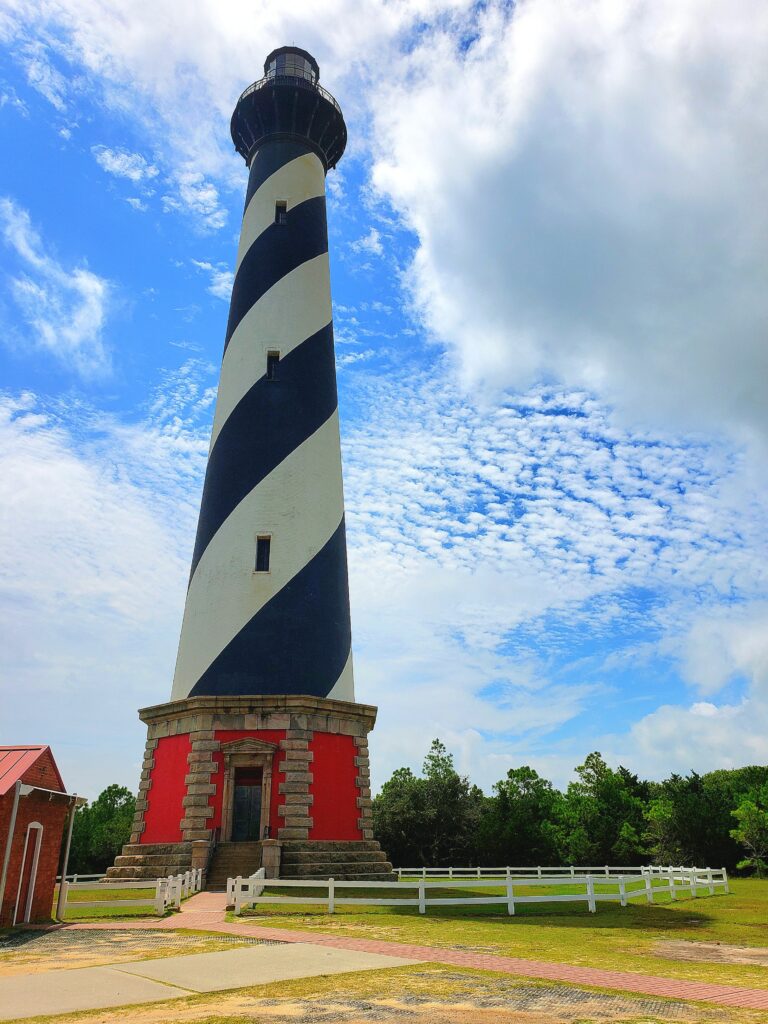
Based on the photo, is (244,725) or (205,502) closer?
(244,725)

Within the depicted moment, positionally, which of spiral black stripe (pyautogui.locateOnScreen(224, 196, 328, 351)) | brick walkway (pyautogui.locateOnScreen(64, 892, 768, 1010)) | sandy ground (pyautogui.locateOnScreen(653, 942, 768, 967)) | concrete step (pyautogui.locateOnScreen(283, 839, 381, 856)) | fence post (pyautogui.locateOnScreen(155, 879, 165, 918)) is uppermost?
spiral black stripe (pyautogui.locateOnScreen(224, 196, 328, 351))

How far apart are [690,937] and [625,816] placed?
27.8 metres

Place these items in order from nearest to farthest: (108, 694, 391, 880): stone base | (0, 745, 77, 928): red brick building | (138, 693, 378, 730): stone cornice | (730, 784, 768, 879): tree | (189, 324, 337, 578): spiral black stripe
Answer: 1. (0, 745, 77, 928): red brick building
2. (108, 694, 391, 880): stone base
3. (138, 693, 378, 730): stone cornice
4. (189, 324, 337, 578): spiral black stripe
5. (730, 784, 768, 879): tree

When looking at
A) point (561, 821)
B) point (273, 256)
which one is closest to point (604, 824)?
point (561, 821)

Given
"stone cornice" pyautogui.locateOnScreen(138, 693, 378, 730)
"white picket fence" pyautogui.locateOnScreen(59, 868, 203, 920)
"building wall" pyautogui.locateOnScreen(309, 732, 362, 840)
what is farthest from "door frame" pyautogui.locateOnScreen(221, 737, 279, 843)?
"white picket fence" pyautogui.locateOnScreen(59, 868, 203, 920)

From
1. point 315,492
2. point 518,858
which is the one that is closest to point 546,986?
point 315,492

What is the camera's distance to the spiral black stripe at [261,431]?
2330 cm

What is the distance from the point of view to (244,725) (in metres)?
19.9

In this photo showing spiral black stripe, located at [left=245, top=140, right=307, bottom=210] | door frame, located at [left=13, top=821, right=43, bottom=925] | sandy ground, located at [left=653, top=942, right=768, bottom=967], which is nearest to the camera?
sandy ground, located at [left=653, top=942, right=768, bottom=967]

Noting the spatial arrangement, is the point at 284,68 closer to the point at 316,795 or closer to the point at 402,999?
the point at 316,795

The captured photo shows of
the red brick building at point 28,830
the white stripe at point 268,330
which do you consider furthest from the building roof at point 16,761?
the white stripe at point 268,330

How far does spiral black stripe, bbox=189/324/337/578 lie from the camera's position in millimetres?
23297

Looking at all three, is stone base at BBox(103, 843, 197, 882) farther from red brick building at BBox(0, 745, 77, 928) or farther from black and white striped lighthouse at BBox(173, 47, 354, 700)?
red brick building at BBox(0, 745, 77, 928)

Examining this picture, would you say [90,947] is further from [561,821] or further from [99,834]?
[99,834]
